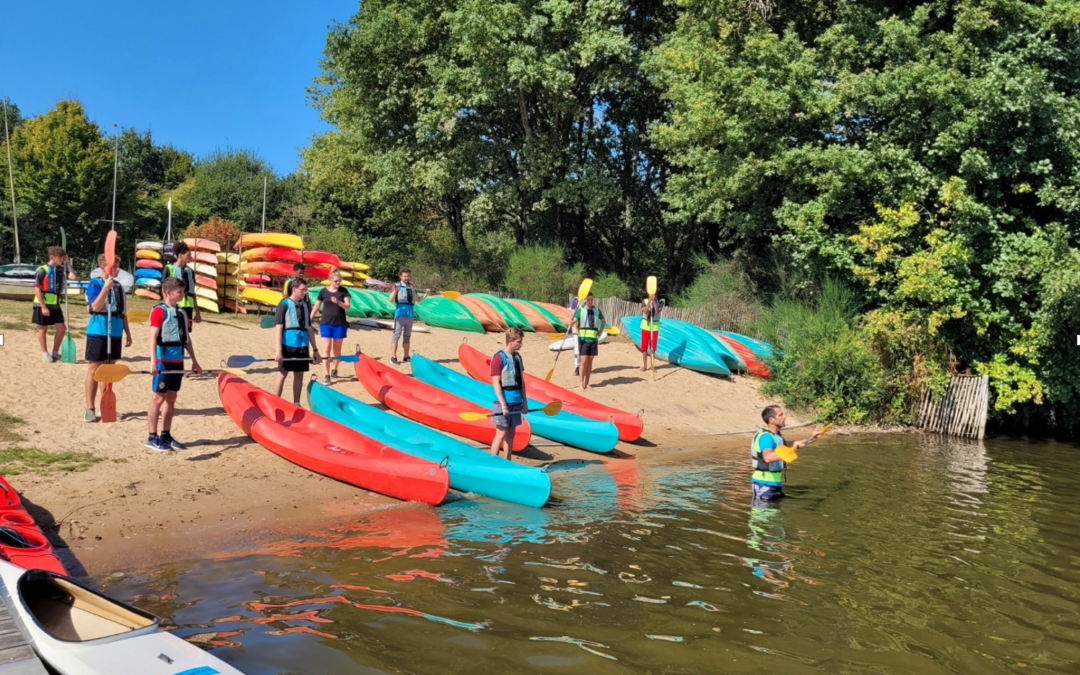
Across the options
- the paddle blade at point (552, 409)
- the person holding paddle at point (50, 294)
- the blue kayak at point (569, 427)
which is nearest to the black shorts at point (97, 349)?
the person holding paddle at point (50, 294)

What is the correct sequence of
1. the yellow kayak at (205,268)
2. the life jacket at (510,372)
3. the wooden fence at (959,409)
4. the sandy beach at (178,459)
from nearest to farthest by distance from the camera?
the sandy beach at (178,459), the life jacket at (510,372), the wooden fence at (959,409), the yellow kayak at (205,268)

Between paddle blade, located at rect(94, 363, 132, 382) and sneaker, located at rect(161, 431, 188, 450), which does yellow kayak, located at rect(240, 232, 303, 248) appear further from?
sneaker, located at rect(161, 431, 188, 450)

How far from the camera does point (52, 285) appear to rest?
10.2 m

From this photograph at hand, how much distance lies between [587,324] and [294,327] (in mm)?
5355

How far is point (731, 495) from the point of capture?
8.37m

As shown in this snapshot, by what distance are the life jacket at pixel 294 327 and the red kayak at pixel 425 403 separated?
1.70 m

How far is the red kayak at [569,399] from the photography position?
10.8m

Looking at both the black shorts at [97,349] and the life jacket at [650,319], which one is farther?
the life jacket at [650,319]

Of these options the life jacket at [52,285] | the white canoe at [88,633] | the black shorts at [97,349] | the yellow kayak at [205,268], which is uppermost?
the yellow kayak at [205,268]

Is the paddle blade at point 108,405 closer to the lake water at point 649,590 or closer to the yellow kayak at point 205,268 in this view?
the lake water at point 649,590

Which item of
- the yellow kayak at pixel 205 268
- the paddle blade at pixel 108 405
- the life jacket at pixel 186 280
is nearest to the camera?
the paddle blade at pixel 108 405

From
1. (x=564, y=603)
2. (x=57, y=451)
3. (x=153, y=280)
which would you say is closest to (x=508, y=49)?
(x=153, y=280)

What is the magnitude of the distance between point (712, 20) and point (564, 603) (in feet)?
54.7

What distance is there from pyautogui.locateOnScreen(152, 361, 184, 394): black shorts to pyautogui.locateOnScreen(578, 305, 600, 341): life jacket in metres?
6.88
